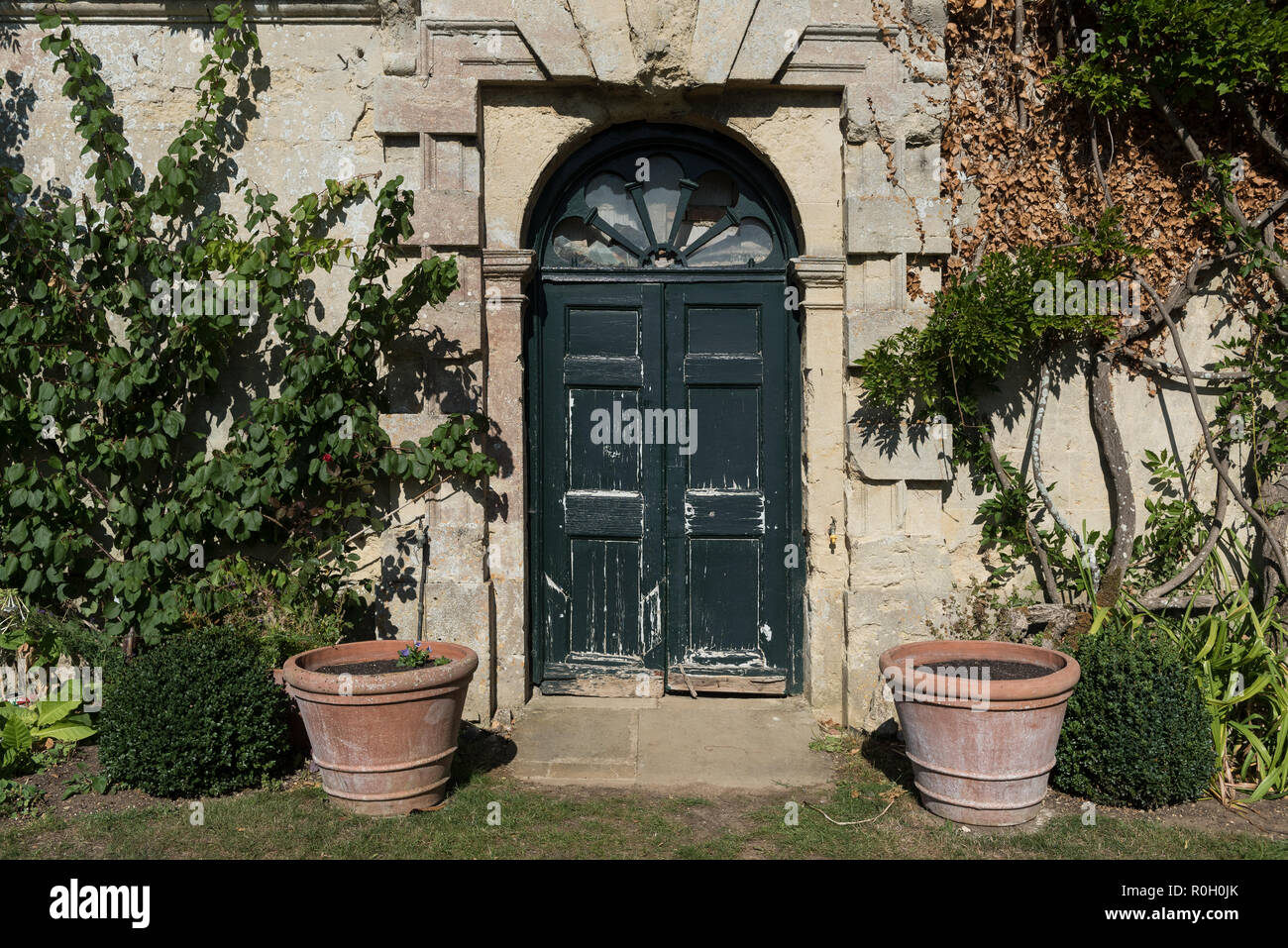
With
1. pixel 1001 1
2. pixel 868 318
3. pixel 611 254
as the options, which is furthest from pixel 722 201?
pixel 1001 1

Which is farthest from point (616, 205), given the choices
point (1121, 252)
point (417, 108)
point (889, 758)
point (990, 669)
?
point (889, 758)

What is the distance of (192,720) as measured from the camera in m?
4.21

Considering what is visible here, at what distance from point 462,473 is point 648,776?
5.62 feet

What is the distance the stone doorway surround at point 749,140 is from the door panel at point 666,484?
34cm

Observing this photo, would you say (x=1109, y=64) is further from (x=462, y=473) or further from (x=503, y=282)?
(x=462, y=473)

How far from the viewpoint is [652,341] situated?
5484 mm

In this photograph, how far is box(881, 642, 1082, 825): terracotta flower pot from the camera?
156 inches

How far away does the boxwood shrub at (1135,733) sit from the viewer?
4.13 metres

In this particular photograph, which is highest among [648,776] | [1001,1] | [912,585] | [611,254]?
[1001,1]

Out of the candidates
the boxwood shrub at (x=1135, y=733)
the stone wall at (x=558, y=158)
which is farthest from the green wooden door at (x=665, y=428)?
the boxwood shrub at (x=1135, y=733)

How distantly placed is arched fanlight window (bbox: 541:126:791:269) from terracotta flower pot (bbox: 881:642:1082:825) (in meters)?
2.47

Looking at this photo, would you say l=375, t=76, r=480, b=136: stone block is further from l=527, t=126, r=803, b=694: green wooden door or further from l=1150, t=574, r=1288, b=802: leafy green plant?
l=1150, t=574, r=1288, b=802: leafy green plant

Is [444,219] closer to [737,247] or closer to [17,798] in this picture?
[737,247]

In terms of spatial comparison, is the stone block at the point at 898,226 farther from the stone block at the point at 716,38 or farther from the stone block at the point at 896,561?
the stone block at the point at 896,561
